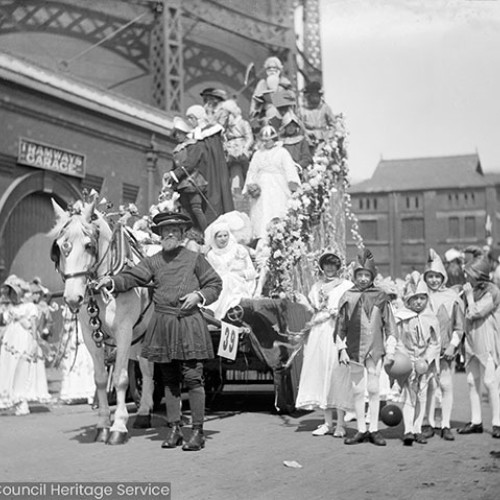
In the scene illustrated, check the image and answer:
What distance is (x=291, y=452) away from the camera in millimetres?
7531

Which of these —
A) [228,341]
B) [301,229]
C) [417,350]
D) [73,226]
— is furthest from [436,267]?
[73,226]

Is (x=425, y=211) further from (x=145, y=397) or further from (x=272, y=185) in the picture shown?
(x=145, y=397)

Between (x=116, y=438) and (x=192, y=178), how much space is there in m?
5.16

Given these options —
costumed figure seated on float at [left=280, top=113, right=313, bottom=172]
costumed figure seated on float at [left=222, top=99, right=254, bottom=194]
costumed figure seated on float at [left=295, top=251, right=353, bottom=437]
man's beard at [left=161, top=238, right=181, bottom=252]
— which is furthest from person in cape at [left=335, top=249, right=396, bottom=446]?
costumed figure seated on float at [left=222, top=99, right=254, bottom=194]

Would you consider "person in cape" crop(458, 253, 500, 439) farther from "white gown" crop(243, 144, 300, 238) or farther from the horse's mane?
the horse's mane

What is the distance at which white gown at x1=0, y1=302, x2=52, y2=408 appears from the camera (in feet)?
38.3

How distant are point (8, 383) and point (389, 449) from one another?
239 inches

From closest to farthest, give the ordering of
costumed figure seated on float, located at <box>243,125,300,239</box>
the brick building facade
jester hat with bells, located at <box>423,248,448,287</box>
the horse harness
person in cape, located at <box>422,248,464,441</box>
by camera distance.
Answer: the horse harness, person in cape, located at <box>422,248,464,441</box>, jester hat with bells, located at <box>423,248,448,287</box>, costumed figure seated on float, located at <box>243,125,300,239</box>, the brick building facade

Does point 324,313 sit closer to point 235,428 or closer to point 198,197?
point 235,428

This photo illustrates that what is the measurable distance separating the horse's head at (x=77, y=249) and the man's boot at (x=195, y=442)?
5.20ft

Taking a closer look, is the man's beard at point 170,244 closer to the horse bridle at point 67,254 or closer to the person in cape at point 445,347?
the horse bridle at point 67,254

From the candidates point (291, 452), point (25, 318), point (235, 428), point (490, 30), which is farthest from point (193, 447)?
point (25, 318)

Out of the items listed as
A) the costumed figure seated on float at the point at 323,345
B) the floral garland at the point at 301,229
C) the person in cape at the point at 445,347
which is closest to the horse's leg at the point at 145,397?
the costumed figure seated on float at the point at 323,345

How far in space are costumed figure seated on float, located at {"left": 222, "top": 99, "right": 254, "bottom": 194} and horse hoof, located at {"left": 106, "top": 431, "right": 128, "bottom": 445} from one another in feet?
21.5
